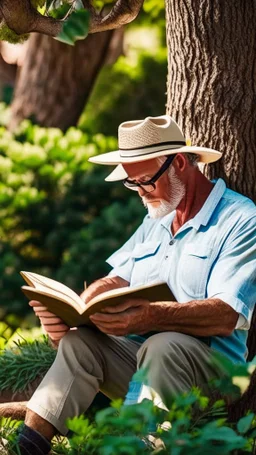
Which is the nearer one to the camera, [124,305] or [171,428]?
[171,428]

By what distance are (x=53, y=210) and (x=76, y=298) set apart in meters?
6.25

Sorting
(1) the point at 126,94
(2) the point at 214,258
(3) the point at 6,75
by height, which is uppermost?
(2) the point at 214,258

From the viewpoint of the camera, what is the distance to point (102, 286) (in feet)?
15.5

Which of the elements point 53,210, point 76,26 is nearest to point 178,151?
point 76,26

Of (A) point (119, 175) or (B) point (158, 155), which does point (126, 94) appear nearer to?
(A) point (119, 175)

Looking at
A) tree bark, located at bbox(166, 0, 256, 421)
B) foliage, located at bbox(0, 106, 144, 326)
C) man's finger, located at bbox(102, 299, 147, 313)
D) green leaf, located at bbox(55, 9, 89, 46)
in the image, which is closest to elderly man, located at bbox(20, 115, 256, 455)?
man's finger, located at bbox(102, 299, 147, 313)

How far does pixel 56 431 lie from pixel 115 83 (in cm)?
884

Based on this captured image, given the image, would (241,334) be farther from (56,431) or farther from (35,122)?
(35,122)

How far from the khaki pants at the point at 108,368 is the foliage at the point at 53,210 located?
5095mm

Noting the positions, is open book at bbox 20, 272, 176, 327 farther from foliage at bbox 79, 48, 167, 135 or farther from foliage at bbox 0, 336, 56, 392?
foliage at bbox 79, 48, 167, 135

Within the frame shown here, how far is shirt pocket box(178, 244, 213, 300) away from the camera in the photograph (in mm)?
4375

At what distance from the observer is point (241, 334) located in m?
4.38

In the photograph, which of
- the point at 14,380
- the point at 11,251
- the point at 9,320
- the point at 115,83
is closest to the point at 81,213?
the point at 11,251

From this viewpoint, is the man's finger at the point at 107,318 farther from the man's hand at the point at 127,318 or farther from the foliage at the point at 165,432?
the foliage at the point at 165,432
